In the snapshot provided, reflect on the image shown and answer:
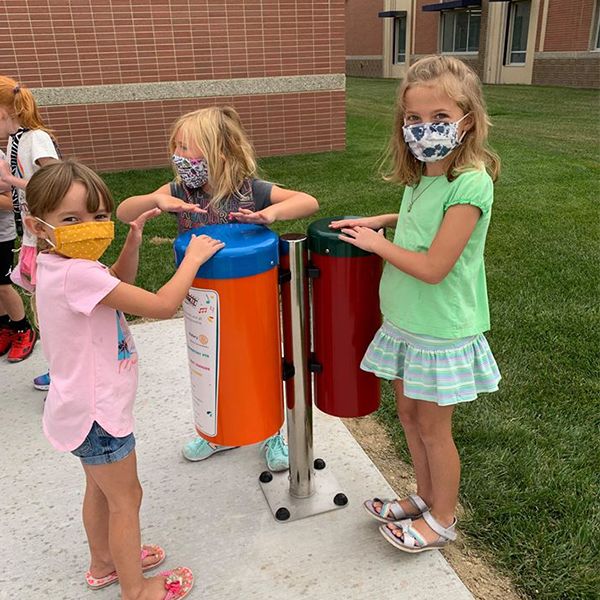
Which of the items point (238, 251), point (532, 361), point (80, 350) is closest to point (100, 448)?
Result: point (80, 350)

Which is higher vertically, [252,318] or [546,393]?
[252,318]

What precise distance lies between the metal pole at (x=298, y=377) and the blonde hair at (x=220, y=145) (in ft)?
0.97

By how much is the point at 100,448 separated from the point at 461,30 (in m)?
35.1

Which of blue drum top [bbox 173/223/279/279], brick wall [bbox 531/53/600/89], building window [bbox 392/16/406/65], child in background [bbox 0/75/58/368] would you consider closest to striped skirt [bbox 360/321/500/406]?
blue drum top [bbox 173/223/279/279]

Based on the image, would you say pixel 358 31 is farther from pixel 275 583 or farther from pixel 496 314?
pixel 275 583

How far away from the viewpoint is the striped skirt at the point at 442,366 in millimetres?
2049

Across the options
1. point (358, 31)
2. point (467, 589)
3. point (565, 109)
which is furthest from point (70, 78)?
point (358, 31)

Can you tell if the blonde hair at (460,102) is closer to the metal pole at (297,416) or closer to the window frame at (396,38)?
the metal pole at (297,416)

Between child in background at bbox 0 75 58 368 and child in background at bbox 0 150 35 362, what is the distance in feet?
1.81

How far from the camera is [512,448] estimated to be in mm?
2996

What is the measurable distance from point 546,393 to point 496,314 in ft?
3.56

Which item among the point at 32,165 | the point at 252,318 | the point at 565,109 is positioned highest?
the point at 32,165

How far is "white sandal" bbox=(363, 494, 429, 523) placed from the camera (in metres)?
2.45

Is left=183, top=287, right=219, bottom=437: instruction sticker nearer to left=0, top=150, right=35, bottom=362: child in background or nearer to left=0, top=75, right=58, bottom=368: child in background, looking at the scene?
left=0, top=75, right=58, bottom=368: child in background
